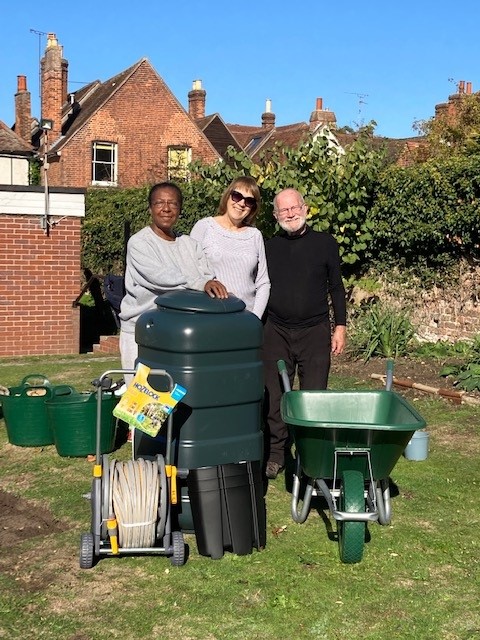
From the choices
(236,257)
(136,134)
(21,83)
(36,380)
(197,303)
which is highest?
(21,83)

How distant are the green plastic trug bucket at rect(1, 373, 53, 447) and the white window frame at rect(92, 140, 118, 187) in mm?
22206

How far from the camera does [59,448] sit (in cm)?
589

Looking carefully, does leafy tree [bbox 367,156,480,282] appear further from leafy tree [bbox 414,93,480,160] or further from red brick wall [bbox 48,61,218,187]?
red brick wall [bbox 48,61,218,187]

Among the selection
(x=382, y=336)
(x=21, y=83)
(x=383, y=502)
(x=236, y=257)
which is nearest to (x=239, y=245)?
(x=236, y=257)

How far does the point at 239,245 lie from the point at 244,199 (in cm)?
30

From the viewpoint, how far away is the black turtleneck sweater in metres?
5.03

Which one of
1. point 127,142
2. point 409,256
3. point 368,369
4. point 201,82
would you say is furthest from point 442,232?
point 201,82

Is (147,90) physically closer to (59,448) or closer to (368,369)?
(368,369)

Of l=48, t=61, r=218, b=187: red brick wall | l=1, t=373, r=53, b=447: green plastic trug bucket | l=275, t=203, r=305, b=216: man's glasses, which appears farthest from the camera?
l=48, t=61, r=218, b=187: red brick wall

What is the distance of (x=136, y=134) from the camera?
1118 inches

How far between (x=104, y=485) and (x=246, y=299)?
1637 mm

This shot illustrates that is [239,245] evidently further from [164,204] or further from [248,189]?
[164,204]

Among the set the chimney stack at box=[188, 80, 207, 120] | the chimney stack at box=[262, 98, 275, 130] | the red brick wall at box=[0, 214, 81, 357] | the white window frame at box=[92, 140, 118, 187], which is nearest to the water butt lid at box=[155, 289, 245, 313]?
the red brick wall at box=[0, 214, 81, 357]

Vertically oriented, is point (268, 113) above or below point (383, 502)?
above
